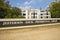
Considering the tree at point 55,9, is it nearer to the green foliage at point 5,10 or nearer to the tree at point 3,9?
the green foliage at point 5,10

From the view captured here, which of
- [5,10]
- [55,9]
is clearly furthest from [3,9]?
[55,9]

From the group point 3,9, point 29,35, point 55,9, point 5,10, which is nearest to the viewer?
point 29,35

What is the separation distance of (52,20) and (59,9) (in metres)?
2.02

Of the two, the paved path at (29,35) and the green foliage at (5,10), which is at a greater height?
the green foliage at (5,10)

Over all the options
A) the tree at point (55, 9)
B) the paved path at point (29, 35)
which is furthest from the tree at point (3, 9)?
the paved path at point (29, 35)

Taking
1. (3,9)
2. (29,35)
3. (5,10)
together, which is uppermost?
(3,9)

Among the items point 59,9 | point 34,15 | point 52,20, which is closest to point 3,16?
point 52,20

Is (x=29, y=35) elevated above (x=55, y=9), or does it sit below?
below

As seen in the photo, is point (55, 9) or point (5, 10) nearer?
point (5, 10)

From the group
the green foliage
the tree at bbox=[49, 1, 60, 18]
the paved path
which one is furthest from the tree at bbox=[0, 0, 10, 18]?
the paved path

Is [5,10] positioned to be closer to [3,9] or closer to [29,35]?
[3,9]

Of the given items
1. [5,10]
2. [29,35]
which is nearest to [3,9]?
[5,10]

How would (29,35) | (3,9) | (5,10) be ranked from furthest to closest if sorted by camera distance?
(5,10) < (3,9) < (29,35)

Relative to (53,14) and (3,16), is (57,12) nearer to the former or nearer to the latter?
(53,14)
